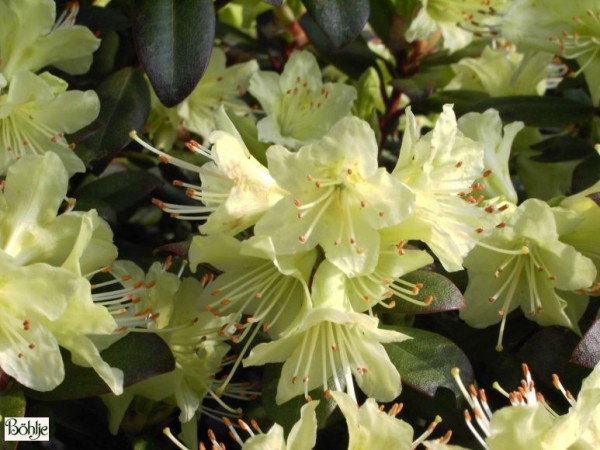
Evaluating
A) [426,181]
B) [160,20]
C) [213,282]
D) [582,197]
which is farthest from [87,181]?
[582,197]

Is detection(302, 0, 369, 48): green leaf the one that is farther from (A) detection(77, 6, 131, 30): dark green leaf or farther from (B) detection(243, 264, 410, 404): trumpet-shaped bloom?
(B) detection(243, 264, 410, 404): trumpet-shaped bloom

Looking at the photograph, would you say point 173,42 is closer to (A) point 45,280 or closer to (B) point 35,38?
(B) point 35,38

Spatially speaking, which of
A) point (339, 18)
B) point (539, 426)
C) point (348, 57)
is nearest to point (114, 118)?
point (339, 18)

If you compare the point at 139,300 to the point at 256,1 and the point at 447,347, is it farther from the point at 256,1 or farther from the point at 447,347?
the point at 256,1

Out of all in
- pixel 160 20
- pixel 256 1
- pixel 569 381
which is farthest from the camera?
pixel 256 1

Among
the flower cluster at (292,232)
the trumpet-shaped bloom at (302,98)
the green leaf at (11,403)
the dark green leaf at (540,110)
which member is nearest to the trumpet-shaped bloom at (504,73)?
the flower cluster at (292,232)
